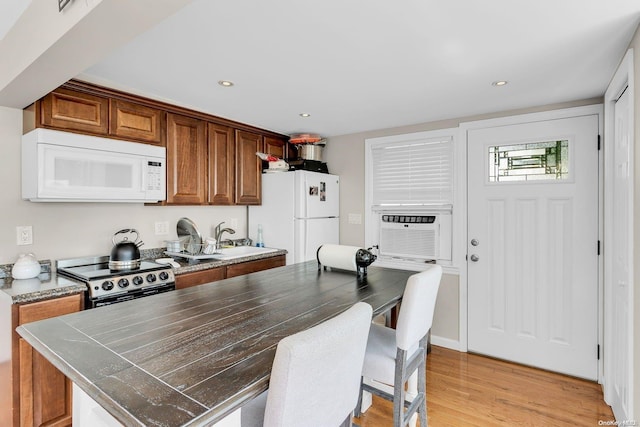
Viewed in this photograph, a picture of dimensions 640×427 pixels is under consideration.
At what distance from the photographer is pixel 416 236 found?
347 centimetres

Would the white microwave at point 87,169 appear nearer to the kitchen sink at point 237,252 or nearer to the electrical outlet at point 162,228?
the electrical outlet at point 162,228

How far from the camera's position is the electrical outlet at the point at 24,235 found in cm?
223

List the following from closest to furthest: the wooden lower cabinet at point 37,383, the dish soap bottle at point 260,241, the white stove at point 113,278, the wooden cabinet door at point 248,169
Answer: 1. the wooden lower cabinet at point 37,383
2. the white stove at point 113,278
3. the wooden cabinet door at point 248,169
4. the dish soap bottle at point 260,241

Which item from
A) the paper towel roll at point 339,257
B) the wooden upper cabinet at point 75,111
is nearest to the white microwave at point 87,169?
the wooden upper cabinet at point 75,111

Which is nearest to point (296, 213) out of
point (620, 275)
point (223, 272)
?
point (223, 272)

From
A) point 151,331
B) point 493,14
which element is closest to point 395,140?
point 493,14

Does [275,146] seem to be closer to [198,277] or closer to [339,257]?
[198,277]

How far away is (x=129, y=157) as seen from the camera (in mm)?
2479

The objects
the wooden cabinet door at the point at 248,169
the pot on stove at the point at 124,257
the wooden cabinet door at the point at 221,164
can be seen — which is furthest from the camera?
the wooden cabinet door at the point at 248,169

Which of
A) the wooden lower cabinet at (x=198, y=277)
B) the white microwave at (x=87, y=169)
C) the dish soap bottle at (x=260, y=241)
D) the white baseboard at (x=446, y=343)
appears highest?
the white microwave at (x=87, y=169)

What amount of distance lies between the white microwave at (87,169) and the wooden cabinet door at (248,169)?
2.86 feet

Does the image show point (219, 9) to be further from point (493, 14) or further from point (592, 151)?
point (592, 151)

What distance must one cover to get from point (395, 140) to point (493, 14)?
2.07 meters

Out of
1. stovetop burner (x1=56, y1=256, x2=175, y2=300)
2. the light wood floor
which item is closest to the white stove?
stovetop burner (x1=56, y1=256, x2=175, y2=300)
